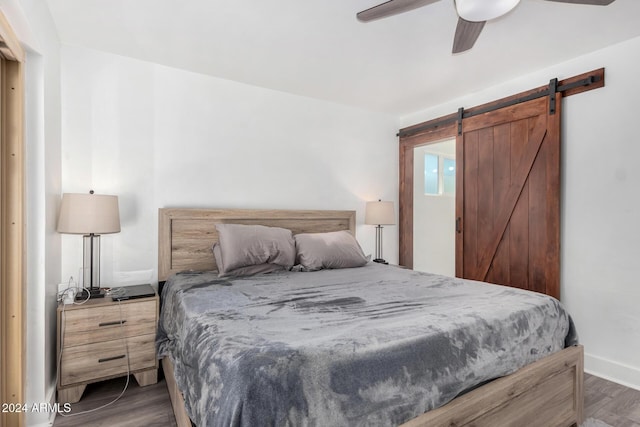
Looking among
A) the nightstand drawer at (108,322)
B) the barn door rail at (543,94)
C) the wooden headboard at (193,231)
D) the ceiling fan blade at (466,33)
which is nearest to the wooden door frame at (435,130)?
the barn door rail at (543,94)

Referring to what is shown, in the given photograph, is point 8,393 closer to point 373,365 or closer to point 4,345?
point 4,345

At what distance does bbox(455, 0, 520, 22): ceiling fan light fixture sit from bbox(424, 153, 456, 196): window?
357cm

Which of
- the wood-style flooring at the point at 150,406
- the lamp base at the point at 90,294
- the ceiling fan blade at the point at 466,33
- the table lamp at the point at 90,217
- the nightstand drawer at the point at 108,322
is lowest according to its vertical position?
the wood-style flooring at the point at 150,406

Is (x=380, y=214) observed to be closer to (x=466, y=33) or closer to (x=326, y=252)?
(x=326, y=252)

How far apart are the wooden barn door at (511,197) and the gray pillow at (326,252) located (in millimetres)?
1346

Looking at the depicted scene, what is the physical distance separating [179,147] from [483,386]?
9.29 ft

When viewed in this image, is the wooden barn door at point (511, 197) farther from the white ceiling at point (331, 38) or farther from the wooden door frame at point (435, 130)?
the white ceiling at point (331, 38)

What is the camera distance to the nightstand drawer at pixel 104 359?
203 cm

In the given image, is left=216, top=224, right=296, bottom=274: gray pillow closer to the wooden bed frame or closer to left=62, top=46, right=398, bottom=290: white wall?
the wooden bed frame

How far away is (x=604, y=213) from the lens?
2547mm

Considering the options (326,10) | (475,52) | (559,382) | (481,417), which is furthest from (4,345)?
(475,52)

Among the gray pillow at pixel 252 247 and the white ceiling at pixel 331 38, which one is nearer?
the white ceiling at pixel 331 38

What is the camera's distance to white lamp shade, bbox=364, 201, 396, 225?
3.71 m

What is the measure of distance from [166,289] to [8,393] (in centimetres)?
100
